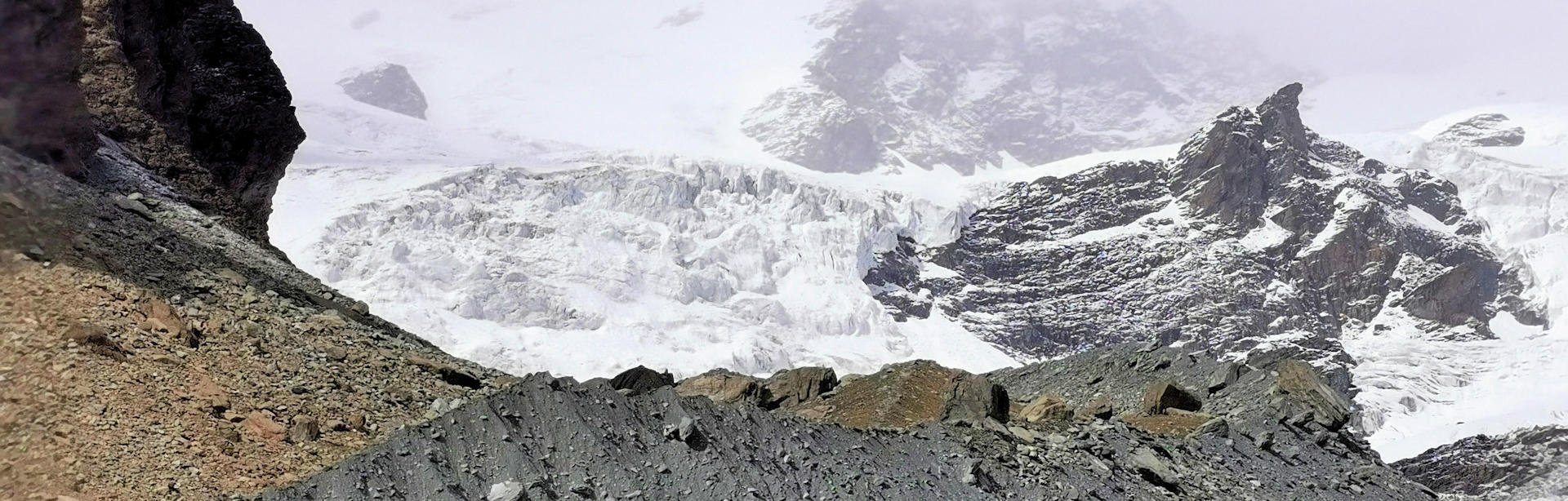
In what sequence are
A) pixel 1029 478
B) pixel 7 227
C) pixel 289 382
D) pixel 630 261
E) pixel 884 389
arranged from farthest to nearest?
pixel 630 261 < pixel 884 389 < pixel 1029 478 < pixel 289 382 < pixel 7 227

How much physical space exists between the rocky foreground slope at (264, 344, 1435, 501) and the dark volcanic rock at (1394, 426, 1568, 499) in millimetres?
23326

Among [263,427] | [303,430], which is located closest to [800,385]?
[303,430]

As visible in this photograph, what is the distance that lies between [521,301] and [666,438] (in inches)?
5010

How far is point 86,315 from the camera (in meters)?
11.2

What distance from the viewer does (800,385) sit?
23141 mm

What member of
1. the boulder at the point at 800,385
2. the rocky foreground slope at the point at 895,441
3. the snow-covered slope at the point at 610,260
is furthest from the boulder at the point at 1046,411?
the snow-covered slope at the point at 610,260

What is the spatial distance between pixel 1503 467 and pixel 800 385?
68761mm

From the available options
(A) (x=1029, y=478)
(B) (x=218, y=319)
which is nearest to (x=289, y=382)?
(B) (x=218, y=319)

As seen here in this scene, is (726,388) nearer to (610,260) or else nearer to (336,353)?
(336,353)

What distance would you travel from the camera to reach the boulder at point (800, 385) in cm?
2264

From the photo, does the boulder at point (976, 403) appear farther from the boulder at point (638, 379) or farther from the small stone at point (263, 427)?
the small stone at point (263, 427)

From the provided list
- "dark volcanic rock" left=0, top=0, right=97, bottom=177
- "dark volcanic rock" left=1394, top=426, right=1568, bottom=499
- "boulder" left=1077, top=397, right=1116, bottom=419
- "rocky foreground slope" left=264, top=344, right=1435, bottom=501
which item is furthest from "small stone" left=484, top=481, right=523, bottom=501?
"dark volcanic rock" left=1394, top=426, right=1568, bottom=499

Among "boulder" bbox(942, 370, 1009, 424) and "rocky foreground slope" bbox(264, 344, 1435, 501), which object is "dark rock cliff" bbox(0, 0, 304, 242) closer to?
"rocky foreground slope" bbox(264, 344, 1435, 501)

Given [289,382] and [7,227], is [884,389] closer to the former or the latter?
[289,382]
